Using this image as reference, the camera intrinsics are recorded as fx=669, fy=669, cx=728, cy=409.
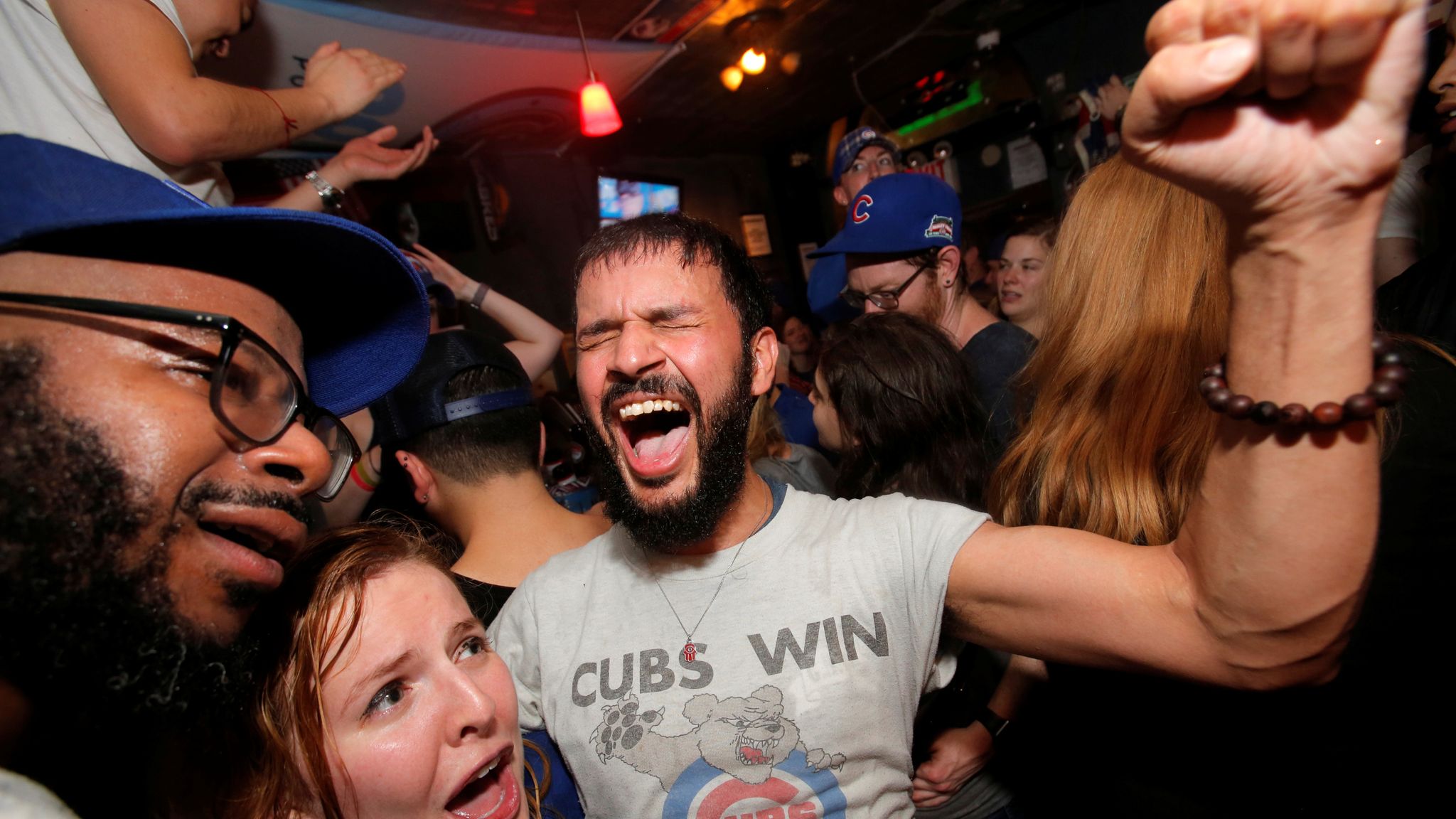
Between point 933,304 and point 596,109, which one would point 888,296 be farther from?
point 596,109

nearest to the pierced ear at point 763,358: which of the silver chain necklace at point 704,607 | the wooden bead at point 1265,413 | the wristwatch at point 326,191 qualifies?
the silver chain necklace at point 704,607

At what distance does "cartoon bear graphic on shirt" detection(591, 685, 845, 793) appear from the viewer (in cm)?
137

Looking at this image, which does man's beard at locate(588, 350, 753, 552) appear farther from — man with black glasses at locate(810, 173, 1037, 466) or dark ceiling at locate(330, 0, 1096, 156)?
dark ceiling at locate(330, 0, 1096, 156)

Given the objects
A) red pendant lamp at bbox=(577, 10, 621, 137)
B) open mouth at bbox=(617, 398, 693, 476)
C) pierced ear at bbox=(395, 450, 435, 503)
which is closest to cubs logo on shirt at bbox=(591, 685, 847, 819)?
open mouth at bbox=(617, 398, 693, 476)

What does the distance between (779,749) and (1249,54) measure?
4.39 feet

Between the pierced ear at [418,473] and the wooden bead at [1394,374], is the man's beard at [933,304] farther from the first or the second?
the wooden bead at [1394,374]

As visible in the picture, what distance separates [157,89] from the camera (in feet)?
5.22

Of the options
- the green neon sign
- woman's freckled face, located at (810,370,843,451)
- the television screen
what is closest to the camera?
woman's freckled face, located at (810,370,843,451)

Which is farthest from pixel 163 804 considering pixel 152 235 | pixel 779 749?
pixel 779 749

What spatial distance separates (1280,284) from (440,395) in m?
2.34

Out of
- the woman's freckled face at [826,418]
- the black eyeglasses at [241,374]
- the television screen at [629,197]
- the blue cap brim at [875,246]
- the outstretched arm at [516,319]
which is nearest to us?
the black eyeglasses at [241,374]

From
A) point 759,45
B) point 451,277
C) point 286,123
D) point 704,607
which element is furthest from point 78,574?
point 759,45

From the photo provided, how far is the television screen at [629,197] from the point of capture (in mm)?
9039

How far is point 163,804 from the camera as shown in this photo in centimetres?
106
